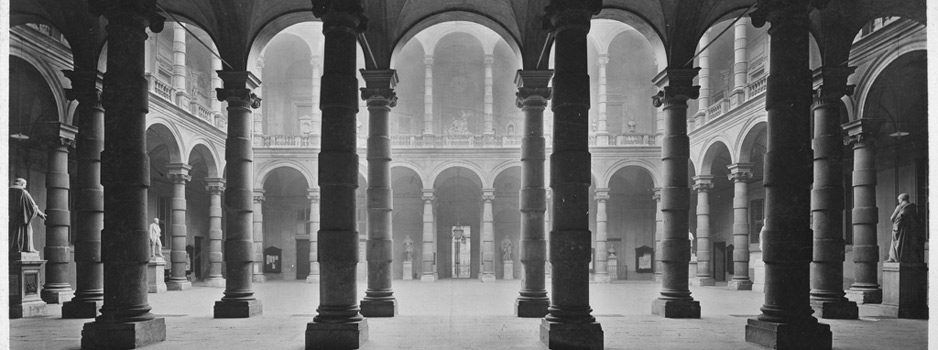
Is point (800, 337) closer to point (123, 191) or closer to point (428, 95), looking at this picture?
point (123, 191)

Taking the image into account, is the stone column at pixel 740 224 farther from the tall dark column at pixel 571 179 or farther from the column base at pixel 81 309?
the column base at pixel 81 309

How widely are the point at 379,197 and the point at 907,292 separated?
10.5 m

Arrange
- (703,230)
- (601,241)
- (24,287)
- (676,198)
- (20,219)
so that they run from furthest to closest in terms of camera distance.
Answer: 1. (601,241)
2. (703,230)
3. (20,219)
4. (24,287)
5. (676,198)

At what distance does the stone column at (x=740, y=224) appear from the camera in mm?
22656

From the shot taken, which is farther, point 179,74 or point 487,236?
point 487,236

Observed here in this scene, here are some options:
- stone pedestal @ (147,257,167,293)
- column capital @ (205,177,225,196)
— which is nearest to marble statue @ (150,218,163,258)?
stone pedestal @ (147,257,167,293)

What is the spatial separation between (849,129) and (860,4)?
365cm

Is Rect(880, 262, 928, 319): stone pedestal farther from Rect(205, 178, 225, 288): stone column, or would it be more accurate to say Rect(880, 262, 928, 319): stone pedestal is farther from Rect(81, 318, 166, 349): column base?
Rect(205, 178, 225, 288): stone column

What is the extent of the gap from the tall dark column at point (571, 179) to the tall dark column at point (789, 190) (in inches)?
92.7

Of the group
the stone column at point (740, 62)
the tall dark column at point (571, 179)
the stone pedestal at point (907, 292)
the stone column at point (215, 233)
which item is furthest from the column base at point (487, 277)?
the tall dark column at point (571, 179)

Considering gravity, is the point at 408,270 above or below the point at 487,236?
below

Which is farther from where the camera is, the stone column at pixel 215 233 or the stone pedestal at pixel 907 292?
the stone column at pixel 215 233

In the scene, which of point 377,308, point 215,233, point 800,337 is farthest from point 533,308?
point 215,233

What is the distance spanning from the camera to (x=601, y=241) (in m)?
29.5
